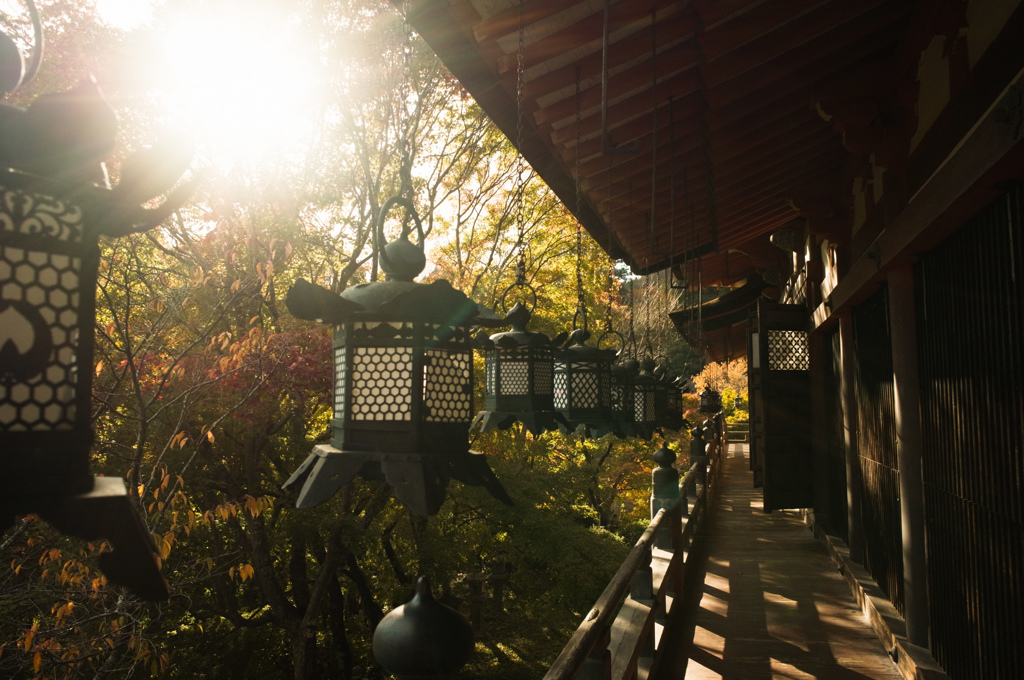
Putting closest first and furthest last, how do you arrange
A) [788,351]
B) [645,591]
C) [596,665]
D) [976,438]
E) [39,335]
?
[39,335] < [596,665] < [976,438] < [645,591] < [788,351]

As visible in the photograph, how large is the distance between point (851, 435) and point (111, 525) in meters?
7.30

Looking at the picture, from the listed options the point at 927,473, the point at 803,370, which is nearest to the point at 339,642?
the point at 803,370

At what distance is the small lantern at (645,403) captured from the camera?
18.2ft

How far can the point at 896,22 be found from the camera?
4.66m

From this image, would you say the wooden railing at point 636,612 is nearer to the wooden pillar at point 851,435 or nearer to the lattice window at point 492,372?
the lattice window at point 492,372

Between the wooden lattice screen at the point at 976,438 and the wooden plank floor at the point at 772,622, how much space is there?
863 mm

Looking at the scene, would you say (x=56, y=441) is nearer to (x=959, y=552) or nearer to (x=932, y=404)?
(x=959, y=552)

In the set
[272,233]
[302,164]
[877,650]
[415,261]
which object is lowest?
[877,650]

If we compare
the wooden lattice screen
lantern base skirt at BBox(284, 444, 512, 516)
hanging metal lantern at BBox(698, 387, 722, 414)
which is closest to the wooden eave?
the wooden lattice screen

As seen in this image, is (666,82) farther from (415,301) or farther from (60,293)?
(60,293)

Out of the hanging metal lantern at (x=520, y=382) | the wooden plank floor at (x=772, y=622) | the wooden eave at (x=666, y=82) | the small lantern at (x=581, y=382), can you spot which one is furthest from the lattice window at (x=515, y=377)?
the wooden plank floor at (x=772, y=622)

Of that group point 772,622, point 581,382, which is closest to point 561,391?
point 581,382

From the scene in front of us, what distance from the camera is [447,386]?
7.36 ft

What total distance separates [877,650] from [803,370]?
4.38 metres
